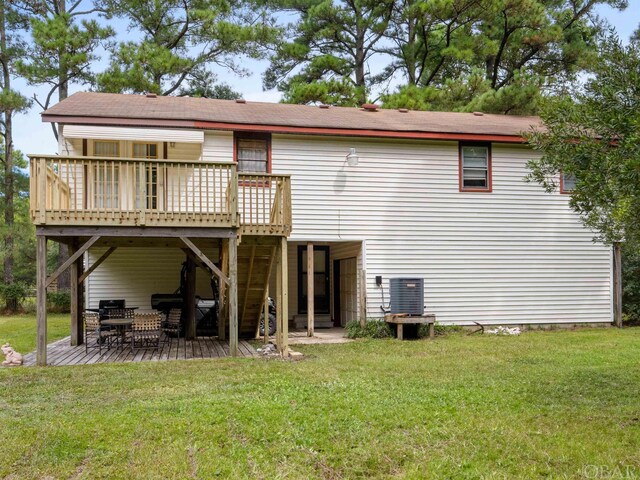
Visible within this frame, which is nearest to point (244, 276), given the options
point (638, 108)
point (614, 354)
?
point (614, 354)

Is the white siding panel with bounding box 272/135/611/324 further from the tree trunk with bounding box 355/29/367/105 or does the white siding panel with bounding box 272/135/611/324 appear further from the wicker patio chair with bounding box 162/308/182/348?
the tree trunk with bounding box 355/29/367/105

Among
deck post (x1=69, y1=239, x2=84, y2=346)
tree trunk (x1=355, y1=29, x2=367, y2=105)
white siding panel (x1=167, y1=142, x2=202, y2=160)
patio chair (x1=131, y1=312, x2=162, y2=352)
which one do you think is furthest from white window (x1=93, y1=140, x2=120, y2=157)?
tree trunk (x1=355, y1=29, x2=367, y2=105)

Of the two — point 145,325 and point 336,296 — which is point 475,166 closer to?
point 336,296

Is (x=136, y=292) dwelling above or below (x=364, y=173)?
below

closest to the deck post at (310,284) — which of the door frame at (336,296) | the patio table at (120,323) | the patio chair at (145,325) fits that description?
the door frame at (336,296)

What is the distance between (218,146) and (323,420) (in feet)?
28.0

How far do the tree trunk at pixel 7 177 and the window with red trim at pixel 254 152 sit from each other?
13.2m

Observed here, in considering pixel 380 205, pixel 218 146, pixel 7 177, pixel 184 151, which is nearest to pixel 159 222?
pixel 218 146

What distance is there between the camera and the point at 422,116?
640 inches

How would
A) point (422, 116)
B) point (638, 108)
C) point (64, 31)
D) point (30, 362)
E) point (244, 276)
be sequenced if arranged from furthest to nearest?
point (64, 31) → point (422, 116) → point (244, 276) → point (30, 362) → point (638, 108)

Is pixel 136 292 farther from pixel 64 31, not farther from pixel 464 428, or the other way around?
pixel 64 31

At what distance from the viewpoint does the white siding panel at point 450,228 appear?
13.5 meters

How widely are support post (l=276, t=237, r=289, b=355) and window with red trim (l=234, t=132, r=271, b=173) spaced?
3246 millimetres

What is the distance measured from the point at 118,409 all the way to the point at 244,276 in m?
5.40
